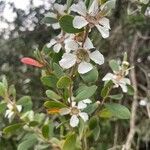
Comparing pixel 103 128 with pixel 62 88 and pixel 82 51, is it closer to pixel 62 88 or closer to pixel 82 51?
pixel 62 88

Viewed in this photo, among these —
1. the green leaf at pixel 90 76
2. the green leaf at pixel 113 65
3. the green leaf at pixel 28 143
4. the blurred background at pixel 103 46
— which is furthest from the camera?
the blurred background at pixel 103 46

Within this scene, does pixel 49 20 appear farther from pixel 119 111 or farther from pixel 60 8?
pixel 119 111

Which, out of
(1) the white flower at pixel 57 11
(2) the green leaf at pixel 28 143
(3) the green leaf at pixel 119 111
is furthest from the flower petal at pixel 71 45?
(2) the green leaf at pixel 28 143

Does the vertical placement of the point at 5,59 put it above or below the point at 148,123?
above

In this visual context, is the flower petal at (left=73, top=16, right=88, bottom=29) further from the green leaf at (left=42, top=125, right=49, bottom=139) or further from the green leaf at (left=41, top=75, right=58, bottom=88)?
the green leaf at (left=42, top=125, right=49, bottom=139)

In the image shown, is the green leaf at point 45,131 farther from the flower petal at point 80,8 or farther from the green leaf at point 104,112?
the flower petal at point 80,8

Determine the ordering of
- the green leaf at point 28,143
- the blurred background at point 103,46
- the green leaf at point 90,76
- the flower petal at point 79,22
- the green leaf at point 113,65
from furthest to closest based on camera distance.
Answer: the blurred background at point 103,46 < the green leaf at point 28,143 < the green leaf at point 113,65 < the green leaf at point 90,76 < the flower petal at point 79,22

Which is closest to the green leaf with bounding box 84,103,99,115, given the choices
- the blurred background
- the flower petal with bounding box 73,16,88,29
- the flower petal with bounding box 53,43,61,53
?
the flower petal with bounding box 53,43,61,53

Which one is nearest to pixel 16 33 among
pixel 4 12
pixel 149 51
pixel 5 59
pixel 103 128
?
pixel 5 59
